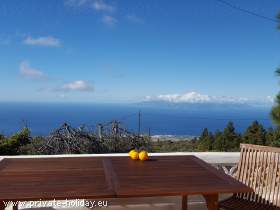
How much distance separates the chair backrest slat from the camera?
313 centimetres

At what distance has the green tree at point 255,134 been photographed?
5.87 metres

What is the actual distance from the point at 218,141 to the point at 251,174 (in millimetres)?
2780

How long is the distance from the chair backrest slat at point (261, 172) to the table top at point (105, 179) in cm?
54

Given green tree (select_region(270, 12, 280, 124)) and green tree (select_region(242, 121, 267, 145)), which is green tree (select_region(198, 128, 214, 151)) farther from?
green tree (select_region(270, 12, 280, 124))

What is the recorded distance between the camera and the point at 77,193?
211cm

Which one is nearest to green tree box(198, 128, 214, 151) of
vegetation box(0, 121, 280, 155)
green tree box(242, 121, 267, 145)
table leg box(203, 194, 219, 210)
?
vegetation box(0, 121, 280, 155)

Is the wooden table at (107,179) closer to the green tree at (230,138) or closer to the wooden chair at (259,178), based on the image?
the wooden chair at (259,178)

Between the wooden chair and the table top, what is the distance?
465 millimetres

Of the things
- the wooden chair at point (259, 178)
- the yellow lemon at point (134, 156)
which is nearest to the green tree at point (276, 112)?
the wooden chair at point (259, 178)

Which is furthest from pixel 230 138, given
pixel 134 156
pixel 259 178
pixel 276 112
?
pixel 134 156

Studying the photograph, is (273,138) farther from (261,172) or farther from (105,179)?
(105,179)

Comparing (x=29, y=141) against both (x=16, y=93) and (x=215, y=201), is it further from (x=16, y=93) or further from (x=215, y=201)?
(x=16, y=93)

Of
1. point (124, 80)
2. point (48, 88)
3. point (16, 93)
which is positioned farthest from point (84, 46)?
point (48, 88)

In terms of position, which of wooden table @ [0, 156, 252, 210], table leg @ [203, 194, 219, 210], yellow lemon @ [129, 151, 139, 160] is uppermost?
yellow lemon @ [129, 151, 139, 160]
